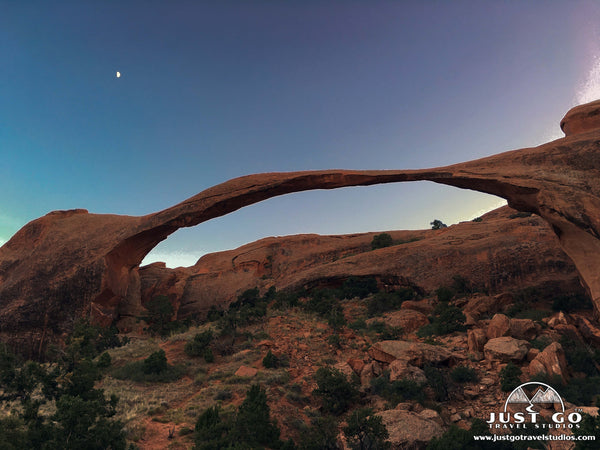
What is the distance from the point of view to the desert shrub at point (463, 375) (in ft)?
33.3

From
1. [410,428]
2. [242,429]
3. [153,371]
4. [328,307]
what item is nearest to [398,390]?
[410,428]

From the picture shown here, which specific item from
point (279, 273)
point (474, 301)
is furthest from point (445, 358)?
point (279, 273)

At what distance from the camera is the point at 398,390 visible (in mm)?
9664

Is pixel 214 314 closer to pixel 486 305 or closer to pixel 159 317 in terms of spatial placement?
pixel 159 317

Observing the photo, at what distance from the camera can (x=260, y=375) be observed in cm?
1128

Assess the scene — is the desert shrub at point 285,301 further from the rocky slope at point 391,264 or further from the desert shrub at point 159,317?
the desert shrub at point 159,317

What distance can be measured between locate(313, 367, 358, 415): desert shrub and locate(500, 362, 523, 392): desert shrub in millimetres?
3856

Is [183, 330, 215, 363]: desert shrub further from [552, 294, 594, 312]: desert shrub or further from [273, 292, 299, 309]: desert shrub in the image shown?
[552, 294, 594, 312]: desert shrub

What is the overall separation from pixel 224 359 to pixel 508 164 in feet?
45.5

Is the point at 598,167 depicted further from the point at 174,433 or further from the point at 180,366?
the point at 180,366

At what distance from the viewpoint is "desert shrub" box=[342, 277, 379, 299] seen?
24156 millimetres

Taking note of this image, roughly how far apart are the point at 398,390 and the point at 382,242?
2312cm

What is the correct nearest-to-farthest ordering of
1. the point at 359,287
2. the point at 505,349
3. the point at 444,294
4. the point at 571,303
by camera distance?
the point at 505,349, the point at 571,303, the point at 444,294, the point at 359,287

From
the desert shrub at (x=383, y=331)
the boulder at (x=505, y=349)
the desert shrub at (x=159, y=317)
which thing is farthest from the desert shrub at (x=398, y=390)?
the desert shrub at (x=159, y=317)
